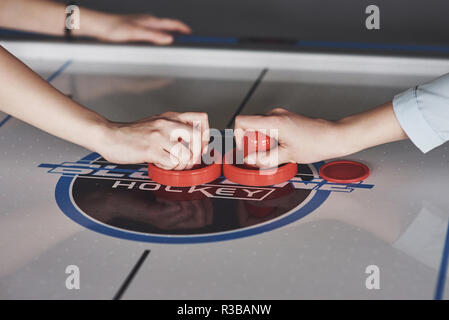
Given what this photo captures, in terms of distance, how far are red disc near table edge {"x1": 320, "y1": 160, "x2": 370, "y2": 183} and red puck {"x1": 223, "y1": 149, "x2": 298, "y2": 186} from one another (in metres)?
0.09

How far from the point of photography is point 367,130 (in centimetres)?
148

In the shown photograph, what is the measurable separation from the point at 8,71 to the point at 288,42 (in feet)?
3.88

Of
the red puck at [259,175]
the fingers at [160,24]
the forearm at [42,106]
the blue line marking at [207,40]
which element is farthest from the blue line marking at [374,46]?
the forearm at [42,106]

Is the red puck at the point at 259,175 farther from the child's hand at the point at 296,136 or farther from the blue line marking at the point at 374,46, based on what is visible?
the blue line marking at the point at 374,46

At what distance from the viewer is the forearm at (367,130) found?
1.48 m

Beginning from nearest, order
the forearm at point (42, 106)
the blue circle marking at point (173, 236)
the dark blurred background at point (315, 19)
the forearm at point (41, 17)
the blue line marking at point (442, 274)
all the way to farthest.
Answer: the blue line marking at point (442, 274)
the blue circle marking at point (173, 236)
the forearm at point (42, 106)
the forearm at point (41, 17)
the dark blurred background at point (315, 19)

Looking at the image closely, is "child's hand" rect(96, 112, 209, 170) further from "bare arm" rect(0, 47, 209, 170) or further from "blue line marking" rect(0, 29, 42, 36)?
"blue line marking" rect(0, 29, 42, 36)

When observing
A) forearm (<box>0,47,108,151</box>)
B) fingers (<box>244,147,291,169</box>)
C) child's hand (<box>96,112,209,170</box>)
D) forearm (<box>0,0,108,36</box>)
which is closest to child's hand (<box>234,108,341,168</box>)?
fingers (<box>244,147,291,169</box>)

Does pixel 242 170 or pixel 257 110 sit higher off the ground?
pixel 257 110

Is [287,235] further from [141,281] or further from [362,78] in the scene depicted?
[362,78]

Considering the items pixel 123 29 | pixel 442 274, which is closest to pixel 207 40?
pixel 123 29
